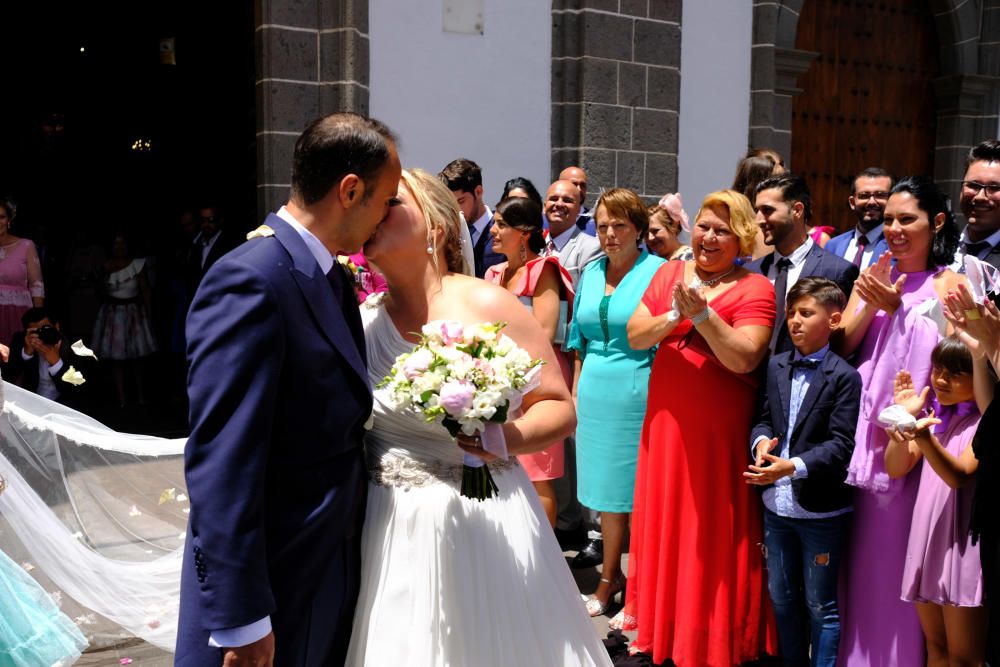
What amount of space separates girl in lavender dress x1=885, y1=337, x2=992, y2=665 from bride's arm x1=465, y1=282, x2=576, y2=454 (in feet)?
4.42

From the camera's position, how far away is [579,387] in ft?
16.3

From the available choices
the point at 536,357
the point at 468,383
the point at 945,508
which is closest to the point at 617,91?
the point at 945,508

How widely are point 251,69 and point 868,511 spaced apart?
6.31 m

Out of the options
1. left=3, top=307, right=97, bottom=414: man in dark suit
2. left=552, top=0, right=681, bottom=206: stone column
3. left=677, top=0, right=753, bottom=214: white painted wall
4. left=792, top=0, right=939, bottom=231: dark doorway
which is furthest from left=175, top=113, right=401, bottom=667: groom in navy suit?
left=792, top=0, right=939, bottom=231: dark doorway

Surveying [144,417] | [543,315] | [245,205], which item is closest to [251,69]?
[245,205]

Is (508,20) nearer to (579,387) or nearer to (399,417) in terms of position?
(579,387)

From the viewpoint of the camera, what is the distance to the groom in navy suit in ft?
6.03

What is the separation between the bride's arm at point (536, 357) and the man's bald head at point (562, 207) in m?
3.49

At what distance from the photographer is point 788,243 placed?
4.39 m

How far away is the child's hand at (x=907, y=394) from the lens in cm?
332

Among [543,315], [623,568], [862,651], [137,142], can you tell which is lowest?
[623,568]

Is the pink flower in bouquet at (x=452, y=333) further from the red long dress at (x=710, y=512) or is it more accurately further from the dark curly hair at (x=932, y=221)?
the dark curly hair at (x=932, y=221)

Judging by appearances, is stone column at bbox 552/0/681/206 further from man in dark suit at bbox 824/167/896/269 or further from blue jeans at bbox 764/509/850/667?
blue jeans at bbox 764/509/850/667

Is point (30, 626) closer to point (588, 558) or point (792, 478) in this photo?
point (792, 478)
